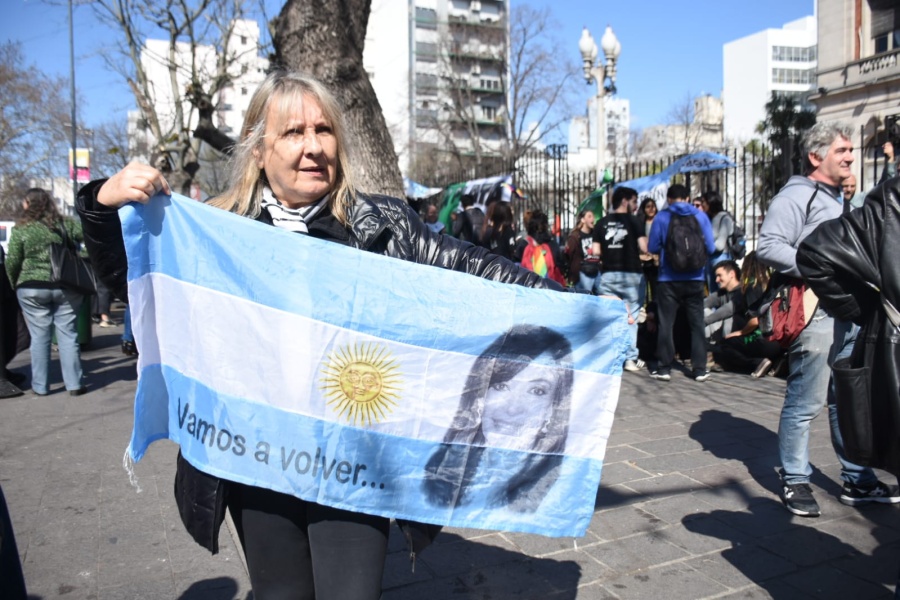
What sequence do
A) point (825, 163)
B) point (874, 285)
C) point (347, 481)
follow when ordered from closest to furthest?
point (347, 481), point (874, 285), point (825, 163)

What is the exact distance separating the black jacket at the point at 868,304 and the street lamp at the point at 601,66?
1750 centimetres

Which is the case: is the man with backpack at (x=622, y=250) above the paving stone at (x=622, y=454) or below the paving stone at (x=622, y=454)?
above

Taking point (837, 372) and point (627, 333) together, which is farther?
point (837, 372)

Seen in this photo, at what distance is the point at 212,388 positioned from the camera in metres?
2.16

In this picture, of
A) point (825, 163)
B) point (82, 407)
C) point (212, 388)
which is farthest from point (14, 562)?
point (82, 407)

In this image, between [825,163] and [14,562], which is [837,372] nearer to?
[825,163]

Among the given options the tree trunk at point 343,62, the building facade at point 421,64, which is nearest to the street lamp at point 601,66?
the tree trunk at point 343,62

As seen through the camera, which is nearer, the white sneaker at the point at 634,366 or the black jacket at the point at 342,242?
the black jacket at the point at 342,242

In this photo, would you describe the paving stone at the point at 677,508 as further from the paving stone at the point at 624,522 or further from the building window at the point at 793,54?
the building window at the point at 793,54

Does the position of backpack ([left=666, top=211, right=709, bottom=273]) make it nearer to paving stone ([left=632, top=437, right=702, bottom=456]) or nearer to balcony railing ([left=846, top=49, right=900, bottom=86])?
paving stone ([left=632, top=437, right=702, bottom=456])

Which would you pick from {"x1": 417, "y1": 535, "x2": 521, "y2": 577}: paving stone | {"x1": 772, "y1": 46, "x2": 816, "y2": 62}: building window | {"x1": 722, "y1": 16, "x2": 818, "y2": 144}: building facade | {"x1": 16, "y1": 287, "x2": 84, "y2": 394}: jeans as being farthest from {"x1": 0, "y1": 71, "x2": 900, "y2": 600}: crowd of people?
{"x1": 772, "y1": 46, "x2": 816, "y2": 62}: building window

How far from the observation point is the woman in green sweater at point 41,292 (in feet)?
25.2

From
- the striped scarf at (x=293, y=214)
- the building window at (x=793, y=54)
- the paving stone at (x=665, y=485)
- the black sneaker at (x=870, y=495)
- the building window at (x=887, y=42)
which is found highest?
the building window at (x=793, y=54)

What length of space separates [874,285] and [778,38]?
111 m
